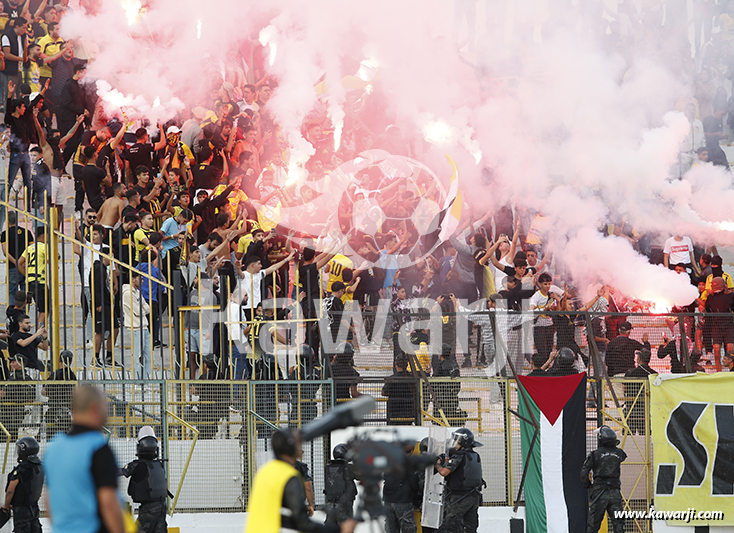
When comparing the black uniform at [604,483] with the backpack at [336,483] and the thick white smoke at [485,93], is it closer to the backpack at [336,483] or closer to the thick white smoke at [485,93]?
the backpack at [336,483]

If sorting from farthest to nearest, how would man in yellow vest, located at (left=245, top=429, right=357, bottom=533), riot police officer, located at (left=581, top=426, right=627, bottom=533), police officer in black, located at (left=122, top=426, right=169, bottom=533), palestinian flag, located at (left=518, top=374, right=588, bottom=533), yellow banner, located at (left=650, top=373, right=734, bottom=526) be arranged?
yellow banner, located at (left=650, top=373, right=734, bottom=526), palestinian flag, located at (left=518, top=374, right=588, bottom=533), riot police officer, located at (left=581, top=426, right=627, bottom=533), police officer in black, located at (left=122, top=426, right=169, bottom=533), man in yellow vest, located at (left=245, top=429, right=357, bottom=533)

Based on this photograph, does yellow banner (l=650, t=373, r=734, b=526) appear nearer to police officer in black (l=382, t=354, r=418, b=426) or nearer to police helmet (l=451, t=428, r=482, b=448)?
police helmet (l=451, t=428, r=482, b=448)

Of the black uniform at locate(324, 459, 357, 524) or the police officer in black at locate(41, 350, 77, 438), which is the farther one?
the police officer in black at locate(41, 350, 77, 438)

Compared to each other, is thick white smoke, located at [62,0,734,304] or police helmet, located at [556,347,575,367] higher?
thick white smoke, located at [62,0,734,304]

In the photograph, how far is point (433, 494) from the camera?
320 inches

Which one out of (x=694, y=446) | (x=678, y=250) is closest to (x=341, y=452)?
(x=694, y=446)

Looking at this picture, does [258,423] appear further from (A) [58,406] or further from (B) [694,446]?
(B) [694,446]

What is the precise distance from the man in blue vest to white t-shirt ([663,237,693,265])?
1047cm

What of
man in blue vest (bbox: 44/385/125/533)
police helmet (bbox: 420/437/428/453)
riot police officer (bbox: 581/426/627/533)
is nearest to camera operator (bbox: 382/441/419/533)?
police helmet (bbox: 420/437/428/453)

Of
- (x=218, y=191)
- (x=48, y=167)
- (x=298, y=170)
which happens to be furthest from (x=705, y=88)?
(x=48, y=167)

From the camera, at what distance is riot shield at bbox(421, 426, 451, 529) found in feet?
26.5

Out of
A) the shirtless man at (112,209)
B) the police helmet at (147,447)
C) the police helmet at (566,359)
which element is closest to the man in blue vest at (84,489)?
the police helmet at (147,447)

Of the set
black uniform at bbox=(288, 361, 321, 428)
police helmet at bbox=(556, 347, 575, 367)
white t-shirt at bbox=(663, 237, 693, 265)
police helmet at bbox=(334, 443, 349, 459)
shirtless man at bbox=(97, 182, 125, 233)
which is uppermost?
shirtless man at bbox=(97, 182, 125, 233)

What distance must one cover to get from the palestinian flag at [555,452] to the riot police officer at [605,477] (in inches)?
12.9
